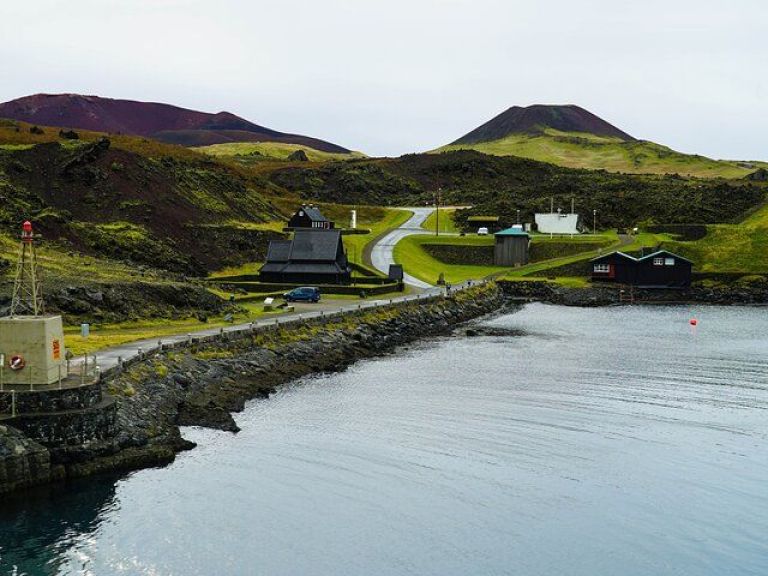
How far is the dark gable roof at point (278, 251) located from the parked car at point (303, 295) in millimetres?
16466

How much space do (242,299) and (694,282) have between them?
74.7 m

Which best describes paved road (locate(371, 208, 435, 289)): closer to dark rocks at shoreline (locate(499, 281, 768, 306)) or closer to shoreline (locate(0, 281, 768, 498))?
shoreline (locate(0, 281, 768, 498))

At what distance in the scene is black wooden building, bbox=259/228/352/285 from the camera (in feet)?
333

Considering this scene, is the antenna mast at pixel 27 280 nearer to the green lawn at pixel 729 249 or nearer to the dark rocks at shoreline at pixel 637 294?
the dark rocks at shoreline at pixel 637 294

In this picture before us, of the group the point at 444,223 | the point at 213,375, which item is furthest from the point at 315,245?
the point at 444,223

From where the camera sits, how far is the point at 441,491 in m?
38.4

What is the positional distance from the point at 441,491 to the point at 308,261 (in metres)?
67.0

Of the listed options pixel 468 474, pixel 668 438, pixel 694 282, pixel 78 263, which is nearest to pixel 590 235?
pixel 694 282

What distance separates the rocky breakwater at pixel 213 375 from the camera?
127 feet

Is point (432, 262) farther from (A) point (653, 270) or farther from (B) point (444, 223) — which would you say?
(B) point (444, 223)

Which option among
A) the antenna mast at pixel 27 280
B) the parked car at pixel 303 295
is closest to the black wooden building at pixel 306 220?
the parked car at pixel 303 295

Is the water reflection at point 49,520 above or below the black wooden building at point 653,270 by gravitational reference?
below

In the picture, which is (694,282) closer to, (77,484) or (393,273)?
(393,273)

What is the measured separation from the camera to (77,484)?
36844mm
